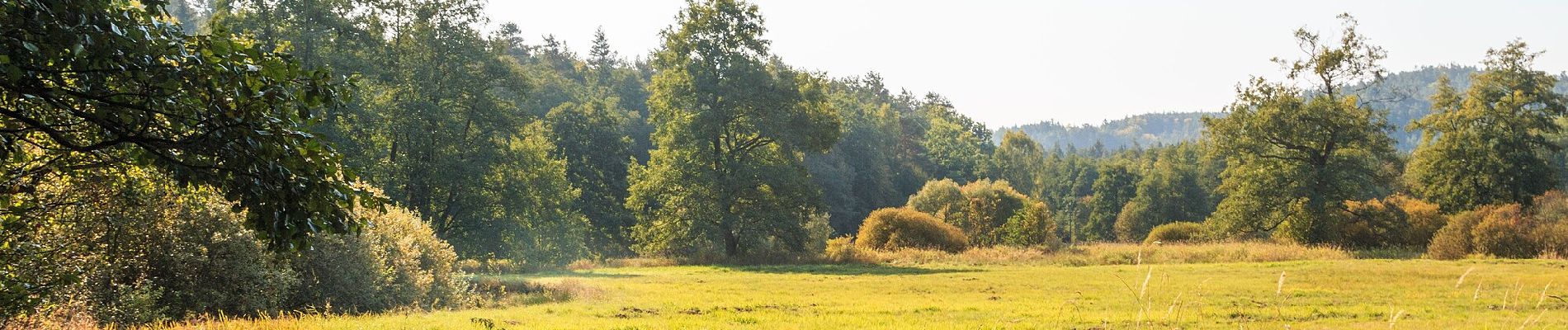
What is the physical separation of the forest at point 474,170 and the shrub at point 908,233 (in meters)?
0.15

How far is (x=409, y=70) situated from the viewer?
1602 inches

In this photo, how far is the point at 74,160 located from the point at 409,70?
114 feet

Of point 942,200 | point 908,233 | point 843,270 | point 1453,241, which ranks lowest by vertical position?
point 843,270

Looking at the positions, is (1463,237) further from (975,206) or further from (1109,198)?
(1109,198)

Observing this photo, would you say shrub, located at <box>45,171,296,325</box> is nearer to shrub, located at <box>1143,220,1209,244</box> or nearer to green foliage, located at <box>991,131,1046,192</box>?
shrub, located at <box>1143,220,1209,244</box>

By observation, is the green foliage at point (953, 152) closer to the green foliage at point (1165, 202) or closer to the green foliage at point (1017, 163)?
the green foliage at point (1017, 163)

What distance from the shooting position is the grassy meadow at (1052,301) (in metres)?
14.5

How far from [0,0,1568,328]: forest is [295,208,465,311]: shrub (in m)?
0.07

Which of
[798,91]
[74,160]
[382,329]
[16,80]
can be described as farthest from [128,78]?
[798,91]

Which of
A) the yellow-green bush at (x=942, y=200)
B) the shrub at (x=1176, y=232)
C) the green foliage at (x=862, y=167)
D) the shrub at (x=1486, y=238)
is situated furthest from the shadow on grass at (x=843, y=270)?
the green foliage at (x=862, y=167)

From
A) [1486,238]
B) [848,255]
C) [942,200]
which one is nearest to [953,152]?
[942,200]

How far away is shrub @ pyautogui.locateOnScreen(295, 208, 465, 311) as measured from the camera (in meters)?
18.8

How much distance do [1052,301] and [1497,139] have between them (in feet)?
146

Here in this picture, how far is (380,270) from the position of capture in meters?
20.1
